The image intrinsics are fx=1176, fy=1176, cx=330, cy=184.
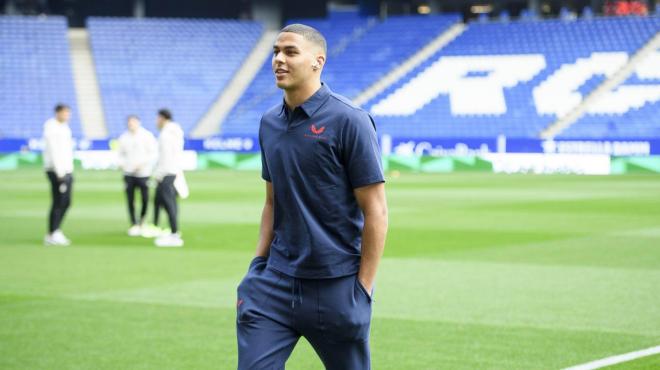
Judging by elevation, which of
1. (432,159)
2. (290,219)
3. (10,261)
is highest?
(290,219)

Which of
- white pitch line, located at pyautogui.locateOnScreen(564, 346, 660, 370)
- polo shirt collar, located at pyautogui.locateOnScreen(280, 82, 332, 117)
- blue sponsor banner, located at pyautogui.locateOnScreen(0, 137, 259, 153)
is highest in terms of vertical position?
polo shirt collar, located at pyautogui.locateOnScreen(280, 82, 332, 117)

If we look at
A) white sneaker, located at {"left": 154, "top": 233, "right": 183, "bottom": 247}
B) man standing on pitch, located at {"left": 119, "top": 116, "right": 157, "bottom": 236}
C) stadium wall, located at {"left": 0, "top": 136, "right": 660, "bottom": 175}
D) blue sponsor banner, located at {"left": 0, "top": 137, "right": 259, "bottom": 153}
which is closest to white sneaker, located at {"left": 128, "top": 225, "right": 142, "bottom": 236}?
man standing on pitch, located at {"left": 119, "top": 116, "right": 157, "bottom": 236}

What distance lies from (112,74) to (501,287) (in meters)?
47.7

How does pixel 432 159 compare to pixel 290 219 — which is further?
pixel 432 159

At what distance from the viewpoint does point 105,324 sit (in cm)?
1078

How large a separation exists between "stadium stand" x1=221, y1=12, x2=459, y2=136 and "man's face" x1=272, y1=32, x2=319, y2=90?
5004 cm

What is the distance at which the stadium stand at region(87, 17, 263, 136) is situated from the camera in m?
57.5

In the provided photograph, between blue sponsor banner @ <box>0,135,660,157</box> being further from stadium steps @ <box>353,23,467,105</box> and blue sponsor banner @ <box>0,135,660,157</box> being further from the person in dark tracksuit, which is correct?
the person in dark tracksuit

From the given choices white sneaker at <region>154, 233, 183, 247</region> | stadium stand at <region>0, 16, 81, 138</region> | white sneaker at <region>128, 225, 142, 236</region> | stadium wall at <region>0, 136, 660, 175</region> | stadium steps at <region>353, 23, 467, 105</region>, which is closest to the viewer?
white sneaker at <region>154, 233, 183, 247</region>

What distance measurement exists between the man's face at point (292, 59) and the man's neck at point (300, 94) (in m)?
0.02

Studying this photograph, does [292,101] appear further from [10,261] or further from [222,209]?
[222,209]

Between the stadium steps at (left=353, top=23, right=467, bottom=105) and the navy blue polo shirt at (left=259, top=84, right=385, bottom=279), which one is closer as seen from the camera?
the navy blue polo shirt at (left=259, top=84, right=385, bottom=279)

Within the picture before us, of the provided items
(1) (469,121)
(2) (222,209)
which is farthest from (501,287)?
(1) (469,121)

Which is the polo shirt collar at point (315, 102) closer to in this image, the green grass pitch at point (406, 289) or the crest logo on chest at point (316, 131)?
the crest logo on chest at point (316, 131)
